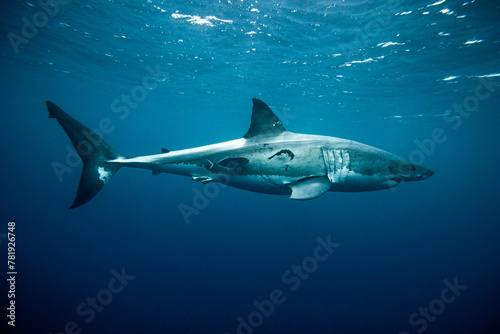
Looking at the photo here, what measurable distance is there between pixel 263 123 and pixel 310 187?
6.62 ft

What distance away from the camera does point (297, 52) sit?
50.3 ft

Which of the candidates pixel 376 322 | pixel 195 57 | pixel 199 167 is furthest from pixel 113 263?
pixel 195 57

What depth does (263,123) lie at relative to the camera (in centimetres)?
510

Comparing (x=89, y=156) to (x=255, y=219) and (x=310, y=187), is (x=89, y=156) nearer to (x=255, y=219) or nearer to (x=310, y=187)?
(x=310, y=187)

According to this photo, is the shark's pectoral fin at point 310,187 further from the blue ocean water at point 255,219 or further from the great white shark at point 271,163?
the blue ocean water at point 255,219

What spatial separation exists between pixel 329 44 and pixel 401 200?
33.6 m

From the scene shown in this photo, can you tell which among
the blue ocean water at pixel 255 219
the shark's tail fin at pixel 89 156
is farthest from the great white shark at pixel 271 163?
the blue ocean water at pixel 255 219

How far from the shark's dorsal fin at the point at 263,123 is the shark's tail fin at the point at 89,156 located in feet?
11.9

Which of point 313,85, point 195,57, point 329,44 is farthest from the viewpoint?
point 313,85

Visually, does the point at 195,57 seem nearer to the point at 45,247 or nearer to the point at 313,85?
the point at 313,85

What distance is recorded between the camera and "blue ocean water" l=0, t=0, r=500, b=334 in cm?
973

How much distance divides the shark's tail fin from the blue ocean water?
259 inches

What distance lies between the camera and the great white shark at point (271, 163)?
13.2 feet

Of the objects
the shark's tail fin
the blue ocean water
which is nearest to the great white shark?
the shark's tail fin
